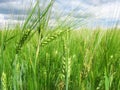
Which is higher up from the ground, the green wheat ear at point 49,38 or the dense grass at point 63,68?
the green wheat ear at point 49,38

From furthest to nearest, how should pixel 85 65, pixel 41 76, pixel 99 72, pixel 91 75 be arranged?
pixel 99 72 < pixel 91 75 < pixel 41 76 < pixel 85 65

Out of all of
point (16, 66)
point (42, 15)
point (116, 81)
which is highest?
point (42, 15)

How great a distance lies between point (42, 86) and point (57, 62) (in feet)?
0.84

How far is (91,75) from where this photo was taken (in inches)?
40.8

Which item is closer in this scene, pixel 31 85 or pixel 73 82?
pixel 31 85

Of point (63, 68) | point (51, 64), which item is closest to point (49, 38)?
point (63, 68)

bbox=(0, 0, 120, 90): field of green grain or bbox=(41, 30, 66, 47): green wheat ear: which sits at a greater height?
bbox=(41, 30, 66, 47): green wheat ear

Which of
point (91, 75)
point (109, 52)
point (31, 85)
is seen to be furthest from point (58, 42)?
point (31, 85)

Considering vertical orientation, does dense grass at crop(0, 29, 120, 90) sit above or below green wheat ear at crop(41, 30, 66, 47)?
below

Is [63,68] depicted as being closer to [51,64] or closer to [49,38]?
[49,38]

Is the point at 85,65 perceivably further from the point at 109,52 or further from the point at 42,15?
the point at 109,52

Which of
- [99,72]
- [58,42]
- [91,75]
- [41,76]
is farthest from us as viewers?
[58,42]

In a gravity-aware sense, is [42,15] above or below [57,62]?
above

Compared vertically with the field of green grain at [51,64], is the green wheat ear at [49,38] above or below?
above
